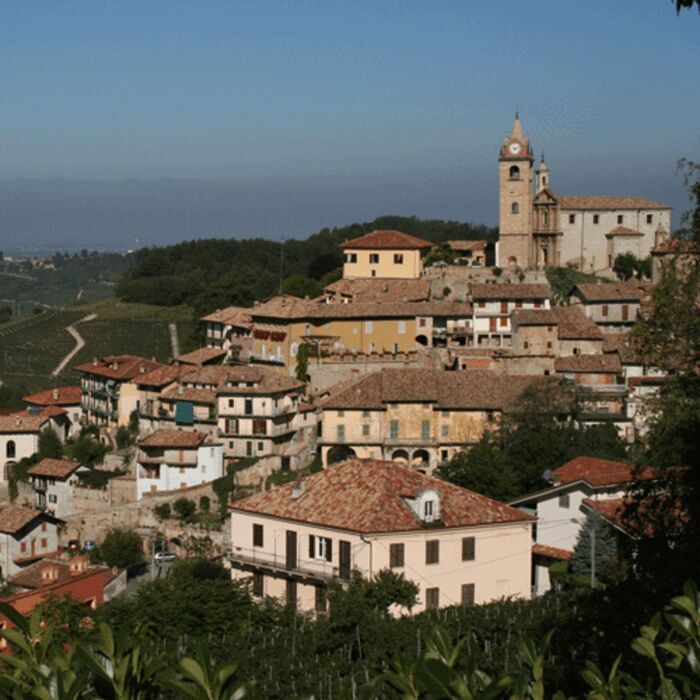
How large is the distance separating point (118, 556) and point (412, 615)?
1733cm

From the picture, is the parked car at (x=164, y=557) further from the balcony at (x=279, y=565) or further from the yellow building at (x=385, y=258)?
the yellow building at (x=385, y=258)

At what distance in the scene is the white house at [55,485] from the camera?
4891 centimetres

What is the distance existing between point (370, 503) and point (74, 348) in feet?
161

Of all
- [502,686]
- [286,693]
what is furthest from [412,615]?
[502,686]

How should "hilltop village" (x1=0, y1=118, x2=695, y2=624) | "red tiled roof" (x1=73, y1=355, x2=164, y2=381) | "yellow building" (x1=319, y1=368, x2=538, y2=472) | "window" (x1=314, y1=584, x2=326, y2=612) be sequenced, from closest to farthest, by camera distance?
"window" (x1=314, y1=584, x2=326, y2=612)
"hilltop village" (x1=0, y1=118, x2=695, y2=624)
"yellow building" (x1=319, y1=368, x2=538, y2=472)
"red tiled roof" (x1=73, y1=355, x2=164, y2=381)

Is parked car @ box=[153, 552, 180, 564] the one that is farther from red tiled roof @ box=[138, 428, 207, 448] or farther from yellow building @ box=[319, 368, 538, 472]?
yellow building @ box=[319, 368, 538, 472]

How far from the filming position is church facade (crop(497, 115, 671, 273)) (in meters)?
65.3

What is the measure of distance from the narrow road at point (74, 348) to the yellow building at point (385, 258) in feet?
59.9

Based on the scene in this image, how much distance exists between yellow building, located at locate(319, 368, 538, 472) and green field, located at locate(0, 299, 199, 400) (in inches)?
784

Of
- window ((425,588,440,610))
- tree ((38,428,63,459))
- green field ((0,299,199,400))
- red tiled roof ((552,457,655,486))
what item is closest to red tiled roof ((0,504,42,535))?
tree ((38,428,63,459))

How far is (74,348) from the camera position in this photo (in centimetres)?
7588

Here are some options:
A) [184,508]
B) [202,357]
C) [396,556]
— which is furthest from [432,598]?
[202,357]

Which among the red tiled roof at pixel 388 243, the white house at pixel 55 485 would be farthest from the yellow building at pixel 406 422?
the red tiled roof at pixel 388 243

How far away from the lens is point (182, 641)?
24.8 meters
